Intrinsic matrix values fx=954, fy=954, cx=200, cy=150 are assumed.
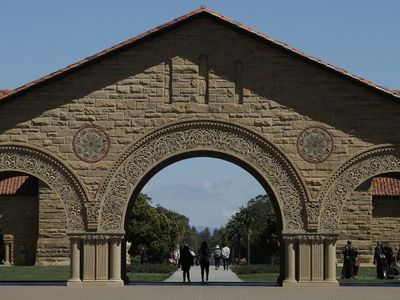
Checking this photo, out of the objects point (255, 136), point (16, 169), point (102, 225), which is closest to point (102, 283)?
point (102, 225)

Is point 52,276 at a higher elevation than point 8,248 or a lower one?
lower

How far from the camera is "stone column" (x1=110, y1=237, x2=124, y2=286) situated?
2581cm

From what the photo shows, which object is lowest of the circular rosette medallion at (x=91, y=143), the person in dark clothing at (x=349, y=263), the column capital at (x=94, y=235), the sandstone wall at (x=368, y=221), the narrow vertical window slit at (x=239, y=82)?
the person in dark clothing at (x=349, y=263)

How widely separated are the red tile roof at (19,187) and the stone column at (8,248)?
8.36 ft

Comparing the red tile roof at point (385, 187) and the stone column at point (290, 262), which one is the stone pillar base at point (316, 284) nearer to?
the stone column at point (290, 262)

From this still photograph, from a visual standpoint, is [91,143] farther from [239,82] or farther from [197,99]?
[239,82]

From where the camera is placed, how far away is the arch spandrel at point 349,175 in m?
25.8

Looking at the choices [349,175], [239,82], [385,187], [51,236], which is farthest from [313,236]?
[51,236]

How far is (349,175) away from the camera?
25.9m

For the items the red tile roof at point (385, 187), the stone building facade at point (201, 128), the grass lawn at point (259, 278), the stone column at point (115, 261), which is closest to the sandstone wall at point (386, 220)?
the red tile roof at point (385, 187)

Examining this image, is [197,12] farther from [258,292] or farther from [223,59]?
[258,292]

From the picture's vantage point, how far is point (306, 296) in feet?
72.7

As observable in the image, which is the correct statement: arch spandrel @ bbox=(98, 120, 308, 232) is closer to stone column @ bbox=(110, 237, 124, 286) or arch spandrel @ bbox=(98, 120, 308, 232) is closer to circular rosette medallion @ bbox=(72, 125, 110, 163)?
stone column @ bbox=(110, 237, 124, 286)

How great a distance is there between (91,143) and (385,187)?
27.2m
